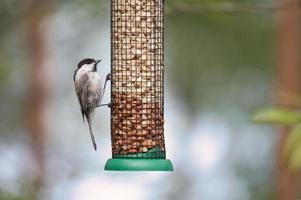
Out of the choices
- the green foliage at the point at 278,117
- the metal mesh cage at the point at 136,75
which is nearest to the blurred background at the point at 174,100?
the metal mesh cage at the point at 136,75

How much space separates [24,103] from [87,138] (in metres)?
0.77

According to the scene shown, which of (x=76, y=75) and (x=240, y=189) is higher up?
(x=76, y=75)

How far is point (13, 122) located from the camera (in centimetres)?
963

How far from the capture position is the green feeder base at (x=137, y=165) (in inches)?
202

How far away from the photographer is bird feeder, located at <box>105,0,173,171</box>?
17.9 ft

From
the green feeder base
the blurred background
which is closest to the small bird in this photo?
the green feeder base

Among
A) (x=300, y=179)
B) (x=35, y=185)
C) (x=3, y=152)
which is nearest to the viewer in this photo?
(x=35, y=185)

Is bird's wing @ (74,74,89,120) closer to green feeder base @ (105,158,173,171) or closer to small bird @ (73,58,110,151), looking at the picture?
small bird @ (73,58,110,151)

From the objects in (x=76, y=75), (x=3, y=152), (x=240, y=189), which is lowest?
(x=240, y=189)

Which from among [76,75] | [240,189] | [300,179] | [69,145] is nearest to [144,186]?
[69,145]

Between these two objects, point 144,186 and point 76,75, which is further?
point 144,186

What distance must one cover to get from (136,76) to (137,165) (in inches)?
21.8

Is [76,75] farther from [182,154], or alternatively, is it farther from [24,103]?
[182,154]

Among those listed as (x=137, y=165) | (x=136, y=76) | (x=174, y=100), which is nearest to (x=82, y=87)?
(x=136, y=76)
